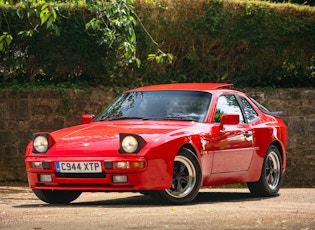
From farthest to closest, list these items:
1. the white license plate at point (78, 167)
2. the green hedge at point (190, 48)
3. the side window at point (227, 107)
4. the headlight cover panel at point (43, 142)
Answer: the green hedge at point (190, 48), the side window at point (227, 107), the headlight cover panel at point (43, 142), the white license plate at point (78, 167)

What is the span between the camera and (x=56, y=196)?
12656 mm

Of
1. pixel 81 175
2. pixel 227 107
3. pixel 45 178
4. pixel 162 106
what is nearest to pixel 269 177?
pixel 227 107

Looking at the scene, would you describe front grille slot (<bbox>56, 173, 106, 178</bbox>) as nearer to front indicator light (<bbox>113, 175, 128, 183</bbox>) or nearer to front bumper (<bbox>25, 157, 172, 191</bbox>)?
front bumper (<bbox>25, 157, 172, 191</bbox>)

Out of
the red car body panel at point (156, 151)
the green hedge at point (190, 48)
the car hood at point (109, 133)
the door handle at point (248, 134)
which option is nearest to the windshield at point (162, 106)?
the red car body panel at point (156, 151)

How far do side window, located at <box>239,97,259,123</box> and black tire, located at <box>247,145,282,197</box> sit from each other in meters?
0.48

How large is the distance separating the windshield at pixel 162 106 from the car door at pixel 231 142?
26 cm

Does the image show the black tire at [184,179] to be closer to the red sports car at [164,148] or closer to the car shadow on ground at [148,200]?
the red sports car at [164,148]

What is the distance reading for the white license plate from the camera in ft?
37.8

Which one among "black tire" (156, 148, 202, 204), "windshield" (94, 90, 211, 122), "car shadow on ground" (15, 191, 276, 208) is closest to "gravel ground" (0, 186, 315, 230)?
"car shadow on ground" (15, 191, 276, 208)

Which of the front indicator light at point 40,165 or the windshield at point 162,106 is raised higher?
the windshield at point 162,106

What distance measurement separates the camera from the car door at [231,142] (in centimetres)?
1277

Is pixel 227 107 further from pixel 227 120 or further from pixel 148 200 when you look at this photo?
pixel 148 200

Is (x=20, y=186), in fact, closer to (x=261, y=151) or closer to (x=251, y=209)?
(x=261, y=151)

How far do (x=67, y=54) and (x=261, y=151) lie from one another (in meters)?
6.53
